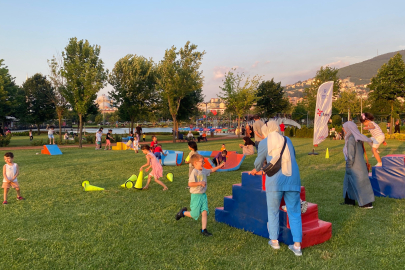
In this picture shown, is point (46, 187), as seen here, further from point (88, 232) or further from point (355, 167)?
point (355, 167)

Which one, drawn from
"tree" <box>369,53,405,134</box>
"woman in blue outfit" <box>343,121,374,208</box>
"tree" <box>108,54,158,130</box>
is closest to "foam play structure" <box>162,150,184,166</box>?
"woman in blue outfit" <box>343,121,374,208</box>

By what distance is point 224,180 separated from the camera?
9961mm

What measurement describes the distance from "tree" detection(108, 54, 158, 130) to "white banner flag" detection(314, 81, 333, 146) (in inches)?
892

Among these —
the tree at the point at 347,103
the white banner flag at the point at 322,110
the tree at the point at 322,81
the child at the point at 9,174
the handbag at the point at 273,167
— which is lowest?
the child at the point at 9,174

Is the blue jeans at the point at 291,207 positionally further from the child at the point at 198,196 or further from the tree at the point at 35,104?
the tree at the point at 35,104

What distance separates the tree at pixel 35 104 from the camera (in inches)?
1832

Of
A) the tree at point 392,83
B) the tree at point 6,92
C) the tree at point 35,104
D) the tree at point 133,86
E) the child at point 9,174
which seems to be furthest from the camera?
the tree at point 35,104

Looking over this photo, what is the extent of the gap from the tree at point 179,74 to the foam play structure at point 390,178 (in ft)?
76.2

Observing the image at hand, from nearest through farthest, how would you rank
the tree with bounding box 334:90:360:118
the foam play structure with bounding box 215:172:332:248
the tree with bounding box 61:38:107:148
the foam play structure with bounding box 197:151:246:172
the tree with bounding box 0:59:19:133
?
the foam play structure with bounding box 215:172:332:248, the foam play structure with bounding box 197:151:246:172, the tree with bounding box 61:38:107:148, the tree with bounding box 0:59:19:133, the tree with bounding box 334:90:360:118

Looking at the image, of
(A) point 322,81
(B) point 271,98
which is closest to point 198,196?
(B) point 271,98

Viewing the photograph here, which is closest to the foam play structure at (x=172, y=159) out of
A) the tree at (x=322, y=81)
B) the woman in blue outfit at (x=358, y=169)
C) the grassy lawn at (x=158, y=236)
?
the grassy lawn at (x=158, y=236)

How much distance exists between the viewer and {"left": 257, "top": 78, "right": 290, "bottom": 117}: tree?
184ft

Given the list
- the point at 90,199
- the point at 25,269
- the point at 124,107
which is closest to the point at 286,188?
the point at 25,269

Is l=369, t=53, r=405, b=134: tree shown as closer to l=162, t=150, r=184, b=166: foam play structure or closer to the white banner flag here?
the white banner flag
